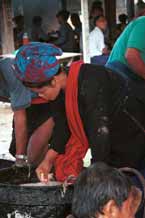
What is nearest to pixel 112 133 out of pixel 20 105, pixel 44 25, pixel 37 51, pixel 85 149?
pixel 85 149

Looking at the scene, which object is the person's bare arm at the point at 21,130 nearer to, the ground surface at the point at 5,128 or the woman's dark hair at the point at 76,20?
the ground surface at the point at 5,128

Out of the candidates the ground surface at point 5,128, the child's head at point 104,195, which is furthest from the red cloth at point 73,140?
the ground surface at point 5,128

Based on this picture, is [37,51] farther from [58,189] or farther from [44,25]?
[44,25]

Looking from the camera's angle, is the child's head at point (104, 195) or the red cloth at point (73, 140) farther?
Result: the red cloth at point (73, 140)

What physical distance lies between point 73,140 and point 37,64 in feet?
1.40

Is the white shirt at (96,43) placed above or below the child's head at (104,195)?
above

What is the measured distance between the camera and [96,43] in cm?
849

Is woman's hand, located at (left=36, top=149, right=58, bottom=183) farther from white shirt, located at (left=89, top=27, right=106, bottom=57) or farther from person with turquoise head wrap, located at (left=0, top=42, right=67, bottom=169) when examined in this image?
white shirt, located at (left=89, top=27, right=106, bottom=57)

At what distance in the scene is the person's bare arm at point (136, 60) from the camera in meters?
2.84

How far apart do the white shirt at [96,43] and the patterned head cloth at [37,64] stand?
241 inches

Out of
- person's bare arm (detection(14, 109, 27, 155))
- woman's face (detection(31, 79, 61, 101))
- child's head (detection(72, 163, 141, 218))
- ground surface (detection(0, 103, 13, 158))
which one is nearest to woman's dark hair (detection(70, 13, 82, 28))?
ground surface (detection(0, 103, 13, 158))

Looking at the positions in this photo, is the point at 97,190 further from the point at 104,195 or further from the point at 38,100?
the point at 38,100

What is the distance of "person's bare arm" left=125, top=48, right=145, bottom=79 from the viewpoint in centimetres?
284

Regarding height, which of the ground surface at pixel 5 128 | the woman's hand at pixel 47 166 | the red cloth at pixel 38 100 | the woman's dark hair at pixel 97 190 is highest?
the red cloth at pixel 38 100
